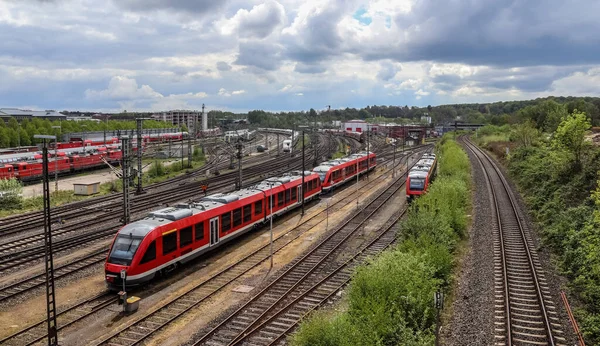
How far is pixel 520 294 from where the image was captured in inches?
788

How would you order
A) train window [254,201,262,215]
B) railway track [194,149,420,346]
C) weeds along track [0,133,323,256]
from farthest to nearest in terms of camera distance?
train window [254,201,262,215], weeds along track [0,133,323,256], railway track [194,149,420,346]

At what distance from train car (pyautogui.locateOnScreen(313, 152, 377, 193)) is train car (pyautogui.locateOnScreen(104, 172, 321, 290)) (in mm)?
15716

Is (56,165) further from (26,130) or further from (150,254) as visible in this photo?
(26,130)

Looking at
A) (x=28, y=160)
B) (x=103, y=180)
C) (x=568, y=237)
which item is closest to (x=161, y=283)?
(x=568, y=237)

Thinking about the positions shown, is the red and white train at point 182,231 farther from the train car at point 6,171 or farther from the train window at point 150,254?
the train car at point 6,171

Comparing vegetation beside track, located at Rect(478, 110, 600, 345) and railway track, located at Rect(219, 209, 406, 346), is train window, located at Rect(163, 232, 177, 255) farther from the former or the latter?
vegetation beside track, located at Rect(478, 110, 600, 345)

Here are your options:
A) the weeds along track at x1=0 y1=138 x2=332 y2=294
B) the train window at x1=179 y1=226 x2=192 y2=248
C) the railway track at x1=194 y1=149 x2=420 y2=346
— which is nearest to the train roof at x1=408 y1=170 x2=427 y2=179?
the railway track at x1=194 y1=149 x2=420 y2=346

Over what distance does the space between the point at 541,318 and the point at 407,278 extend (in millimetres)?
5284

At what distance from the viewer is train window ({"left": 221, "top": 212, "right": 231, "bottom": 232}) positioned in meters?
27.2

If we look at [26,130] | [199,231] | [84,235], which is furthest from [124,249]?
[26,130]

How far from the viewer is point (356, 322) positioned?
579 inches

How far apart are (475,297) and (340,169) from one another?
110 ft

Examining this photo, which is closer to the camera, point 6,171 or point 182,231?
point 182,231

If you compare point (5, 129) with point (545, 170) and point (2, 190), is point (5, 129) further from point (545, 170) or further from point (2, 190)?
point (545, 170)
